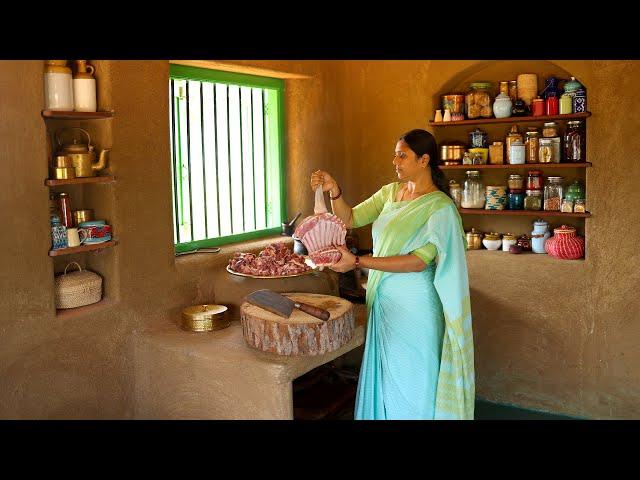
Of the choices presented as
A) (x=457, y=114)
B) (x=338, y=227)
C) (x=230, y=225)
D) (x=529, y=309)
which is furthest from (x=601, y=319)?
(x=230, y=225)

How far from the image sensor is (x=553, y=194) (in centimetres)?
393

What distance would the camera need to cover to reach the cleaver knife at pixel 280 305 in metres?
2.56

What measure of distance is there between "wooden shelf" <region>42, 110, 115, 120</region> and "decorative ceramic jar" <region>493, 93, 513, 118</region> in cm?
234

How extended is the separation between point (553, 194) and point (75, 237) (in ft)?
8.91

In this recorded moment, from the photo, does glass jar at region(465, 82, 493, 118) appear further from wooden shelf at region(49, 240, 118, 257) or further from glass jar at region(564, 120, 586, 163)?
wooden shelf at region(49, 240, 118, 257)

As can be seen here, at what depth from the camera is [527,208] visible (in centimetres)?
402

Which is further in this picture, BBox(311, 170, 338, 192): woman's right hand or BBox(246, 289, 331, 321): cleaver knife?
BBox(311, 170, 338, 192): woman's right hand

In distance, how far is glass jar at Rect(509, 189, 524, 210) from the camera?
13.3ft

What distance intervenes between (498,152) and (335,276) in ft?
4.39

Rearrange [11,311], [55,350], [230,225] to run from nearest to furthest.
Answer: [11,311]
[55,350]
[230,225]

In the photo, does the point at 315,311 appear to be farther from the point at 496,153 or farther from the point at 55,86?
the point at 496,153

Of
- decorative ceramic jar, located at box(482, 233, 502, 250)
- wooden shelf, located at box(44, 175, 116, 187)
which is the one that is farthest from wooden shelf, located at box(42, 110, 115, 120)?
decorative ceramic jar, located at box(482, 233, 502, 250)

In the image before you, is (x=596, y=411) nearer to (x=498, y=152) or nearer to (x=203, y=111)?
(x=498, y=152)

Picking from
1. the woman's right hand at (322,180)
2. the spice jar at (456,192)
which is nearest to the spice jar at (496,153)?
the spice jar at (456,192)
